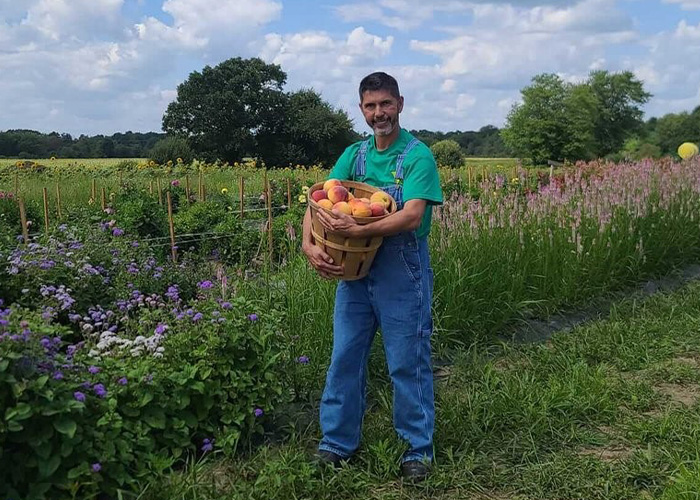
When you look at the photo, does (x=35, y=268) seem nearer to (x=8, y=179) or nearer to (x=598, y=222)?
(x=598, y=222)

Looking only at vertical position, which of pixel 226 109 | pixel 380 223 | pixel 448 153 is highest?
pixel 226 109

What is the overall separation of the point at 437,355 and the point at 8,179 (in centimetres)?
1427

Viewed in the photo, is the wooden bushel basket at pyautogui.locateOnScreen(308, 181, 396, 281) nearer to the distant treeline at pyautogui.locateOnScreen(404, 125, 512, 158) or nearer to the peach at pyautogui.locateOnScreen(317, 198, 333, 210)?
the peach at pyautogui.locateOnScreen(317, 198, 333, 210)

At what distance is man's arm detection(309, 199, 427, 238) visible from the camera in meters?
2.95

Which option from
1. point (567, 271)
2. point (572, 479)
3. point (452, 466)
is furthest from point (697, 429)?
point (567, 271)

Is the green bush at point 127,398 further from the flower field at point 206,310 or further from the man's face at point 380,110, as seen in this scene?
the man's face at point 380,110

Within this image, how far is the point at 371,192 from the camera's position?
126 inches

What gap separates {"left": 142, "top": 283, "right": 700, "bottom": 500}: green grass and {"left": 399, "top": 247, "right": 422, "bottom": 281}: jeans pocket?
87cm

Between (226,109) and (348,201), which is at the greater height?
(226,109)

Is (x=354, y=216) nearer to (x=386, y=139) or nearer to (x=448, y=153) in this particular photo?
(x=386, y=139)

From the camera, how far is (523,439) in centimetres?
377

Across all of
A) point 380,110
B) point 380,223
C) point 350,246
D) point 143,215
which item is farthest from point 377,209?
point 143,215

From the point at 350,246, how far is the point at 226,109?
111ft

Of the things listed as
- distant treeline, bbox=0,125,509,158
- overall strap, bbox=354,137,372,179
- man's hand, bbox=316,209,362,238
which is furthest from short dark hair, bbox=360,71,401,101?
distant treeline, bbox=0,125,509,158
